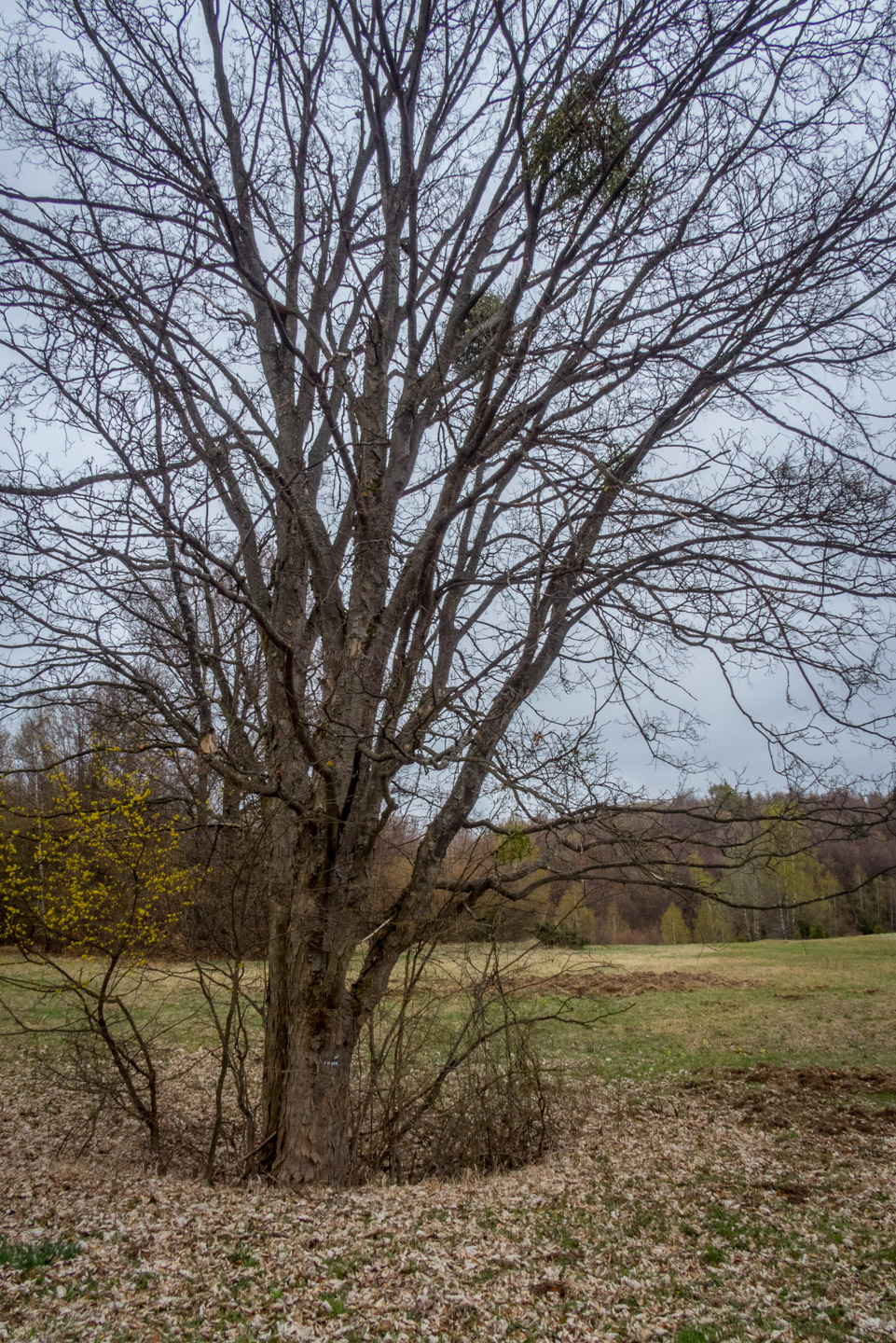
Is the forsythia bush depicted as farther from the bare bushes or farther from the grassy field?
the grassy field

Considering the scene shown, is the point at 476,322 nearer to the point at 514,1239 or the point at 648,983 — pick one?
the point at 514,1239

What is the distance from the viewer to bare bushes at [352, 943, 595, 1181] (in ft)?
22.0

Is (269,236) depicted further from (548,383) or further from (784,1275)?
(784,1275)

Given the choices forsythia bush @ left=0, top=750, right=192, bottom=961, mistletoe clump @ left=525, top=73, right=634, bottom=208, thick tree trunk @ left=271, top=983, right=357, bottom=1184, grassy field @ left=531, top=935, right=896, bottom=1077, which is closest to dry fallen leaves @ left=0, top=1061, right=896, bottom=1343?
thick tree trunk @ left=271, top=983, right=357, bottom=1184

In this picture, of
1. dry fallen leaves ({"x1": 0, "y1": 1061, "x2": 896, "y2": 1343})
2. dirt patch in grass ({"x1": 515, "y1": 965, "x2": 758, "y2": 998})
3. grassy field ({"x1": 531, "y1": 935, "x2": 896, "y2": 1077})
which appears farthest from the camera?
dirt patch in grass ({"x1": 515, "y1": 965, "x2": 758, "y2": 998})

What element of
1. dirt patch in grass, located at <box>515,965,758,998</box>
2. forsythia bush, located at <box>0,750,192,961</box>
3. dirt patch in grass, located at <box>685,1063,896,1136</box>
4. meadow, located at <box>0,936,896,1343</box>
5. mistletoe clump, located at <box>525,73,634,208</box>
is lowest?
dirt patch in grass, located at <box>515,965,758,998</box>

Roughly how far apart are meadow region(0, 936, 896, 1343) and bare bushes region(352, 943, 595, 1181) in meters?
0.19

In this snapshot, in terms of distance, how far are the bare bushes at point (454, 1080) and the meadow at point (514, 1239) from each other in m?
0.19

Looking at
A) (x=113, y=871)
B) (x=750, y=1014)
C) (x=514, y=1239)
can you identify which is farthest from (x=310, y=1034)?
(x=750, y=1014)

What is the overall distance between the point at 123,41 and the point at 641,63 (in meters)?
4.10

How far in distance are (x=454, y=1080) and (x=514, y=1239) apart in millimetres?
2890

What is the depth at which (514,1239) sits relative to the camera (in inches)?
179

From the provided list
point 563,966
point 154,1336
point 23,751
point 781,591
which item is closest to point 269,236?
point 781,591

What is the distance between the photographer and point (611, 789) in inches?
218
